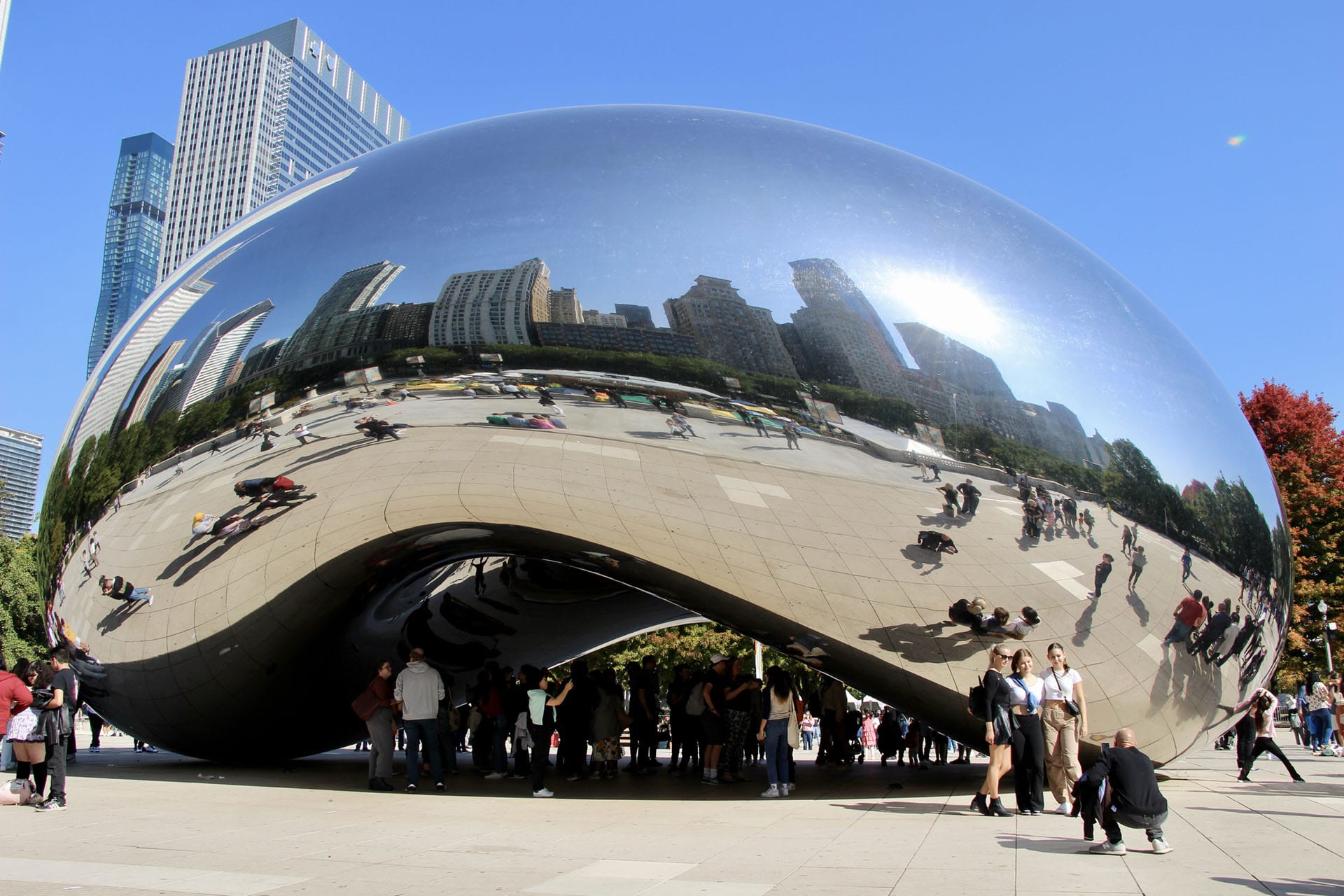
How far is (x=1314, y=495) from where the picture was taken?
96.1 ft

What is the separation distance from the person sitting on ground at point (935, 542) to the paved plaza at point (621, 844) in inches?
65.1

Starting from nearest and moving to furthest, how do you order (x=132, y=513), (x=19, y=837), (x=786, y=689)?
(x=19, y=837)
(x=132, y=513)
(x=786, y=689)

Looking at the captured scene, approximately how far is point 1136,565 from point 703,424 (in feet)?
9.83

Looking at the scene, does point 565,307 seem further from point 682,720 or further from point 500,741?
point 682,720

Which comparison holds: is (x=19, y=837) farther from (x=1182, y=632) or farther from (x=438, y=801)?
(x=1182, y=632)

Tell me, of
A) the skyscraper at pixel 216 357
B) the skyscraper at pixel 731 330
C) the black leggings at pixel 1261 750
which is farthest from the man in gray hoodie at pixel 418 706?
the black leggings at pixel 1261 750

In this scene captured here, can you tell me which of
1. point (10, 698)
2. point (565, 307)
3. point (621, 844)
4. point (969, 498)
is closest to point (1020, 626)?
point (969, 498)

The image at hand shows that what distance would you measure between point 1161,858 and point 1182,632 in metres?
2.09

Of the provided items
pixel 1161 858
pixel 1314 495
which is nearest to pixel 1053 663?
pixel 1161 858

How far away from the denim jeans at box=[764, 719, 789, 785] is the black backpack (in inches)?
75.2

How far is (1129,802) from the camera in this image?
5.06 metres

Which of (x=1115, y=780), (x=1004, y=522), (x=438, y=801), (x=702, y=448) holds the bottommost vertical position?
(x=438, y=801)

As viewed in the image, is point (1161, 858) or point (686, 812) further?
point (686, 812)

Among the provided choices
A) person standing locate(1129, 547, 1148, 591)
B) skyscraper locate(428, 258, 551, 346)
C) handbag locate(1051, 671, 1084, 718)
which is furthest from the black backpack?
skyscraper locate(428, 258, 551, 346)
